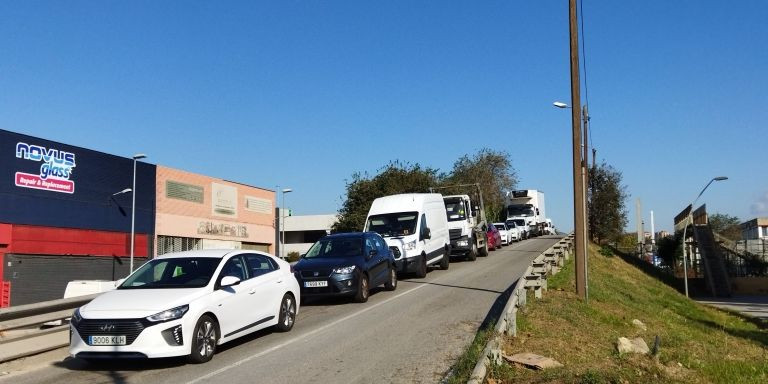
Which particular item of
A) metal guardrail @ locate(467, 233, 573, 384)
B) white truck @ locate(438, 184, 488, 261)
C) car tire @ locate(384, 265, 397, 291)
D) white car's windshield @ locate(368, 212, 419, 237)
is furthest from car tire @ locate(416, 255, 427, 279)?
white truck @ locate(438, 184, 488, 261)

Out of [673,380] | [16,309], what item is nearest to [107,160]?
[16,309]

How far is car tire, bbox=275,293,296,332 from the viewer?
37.6 feet

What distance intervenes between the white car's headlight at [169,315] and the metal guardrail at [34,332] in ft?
8.65

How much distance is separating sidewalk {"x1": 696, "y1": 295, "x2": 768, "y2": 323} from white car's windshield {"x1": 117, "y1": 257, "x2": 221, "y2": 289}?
30.6m

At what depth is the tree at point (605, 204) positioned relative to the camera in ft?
167

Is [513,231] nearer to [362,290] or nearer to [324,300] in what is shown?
[324,300]

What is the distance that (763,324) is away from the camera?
996 inches

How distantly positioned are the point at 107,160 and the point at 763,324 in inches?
1412

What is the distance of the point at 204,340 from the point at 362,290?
6.50m

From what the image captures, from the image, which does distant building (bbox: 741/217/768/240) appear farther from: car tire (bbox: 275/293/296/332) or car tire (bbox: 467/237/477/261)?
car tire (bbox: 275/293/296/332)

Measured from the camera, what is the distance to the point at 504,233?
41.8 meters

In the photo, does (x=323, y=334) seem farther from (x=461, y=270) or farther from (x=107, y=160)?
(x=107, y=160)

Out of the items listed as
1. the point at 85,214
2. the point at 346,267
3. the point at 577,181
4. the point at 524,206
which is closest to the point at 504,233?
the point at 524,206

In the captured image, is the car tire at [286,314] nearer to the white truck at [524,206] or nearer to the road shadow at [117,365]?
the road shadow at [117,365]
